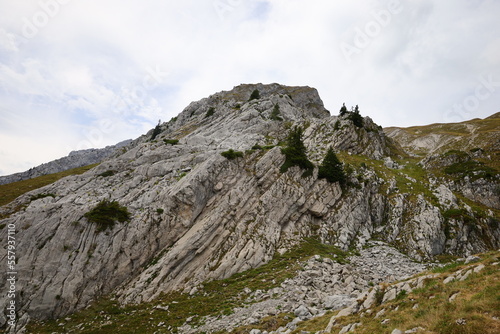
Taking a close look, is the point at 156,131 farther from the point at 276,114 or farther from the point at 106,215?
the point at 106,215

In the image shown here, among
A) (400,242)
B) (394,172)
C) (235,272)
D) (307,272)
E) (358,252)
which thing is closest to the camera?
(307,272)

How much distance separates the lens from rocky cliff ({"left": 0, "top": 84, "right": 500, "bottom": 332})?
95.0 ft

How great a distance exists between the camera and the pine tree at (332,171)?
4325 cm

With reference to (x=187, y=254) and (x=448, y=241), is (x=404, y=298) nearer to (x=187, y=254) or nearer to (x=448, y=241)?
(x=187, y=254)

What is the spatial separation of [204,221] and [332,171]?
2450 centimetres

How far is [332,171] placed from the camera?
43.7 meters

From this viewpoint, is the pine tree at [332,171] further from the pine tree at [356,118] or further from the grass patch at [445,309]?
the grass patch at [445,309]

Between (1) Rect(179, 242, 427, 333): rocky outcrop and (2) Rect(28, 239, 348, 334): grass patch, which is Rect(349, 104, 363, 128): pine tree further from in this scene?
(2) Rect(28, 239, 348, 334): grass patch

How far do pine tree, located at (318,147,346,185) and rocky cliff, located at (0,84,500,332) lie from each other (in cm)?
115

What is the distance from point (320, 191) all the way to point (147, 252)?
28788mm

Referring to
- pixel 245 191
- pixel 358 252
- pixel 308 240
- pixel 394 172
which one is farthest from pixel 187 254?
pixel 394 172

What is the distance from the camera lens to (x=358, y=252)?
3384 cm

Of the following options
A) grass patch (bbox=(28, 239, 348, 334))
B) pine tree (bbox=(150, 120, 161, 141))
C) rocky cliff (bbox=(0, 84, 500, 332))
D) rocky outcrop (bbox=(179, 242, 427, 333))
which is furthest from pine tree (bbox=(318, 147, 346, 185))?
pine tree (bbox=(150, 120, 161, 141))

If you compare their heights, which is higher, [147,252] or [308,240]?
[147,252]
